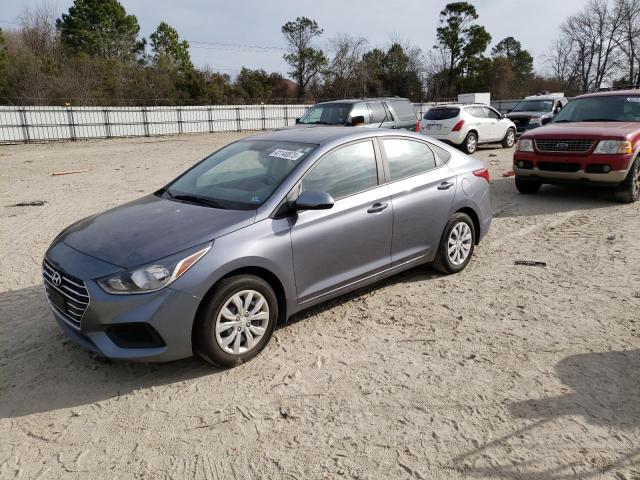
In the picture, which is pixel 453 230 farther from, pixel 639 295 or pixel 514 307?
pixel 639 295

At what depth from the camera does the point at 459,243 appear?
5406mm

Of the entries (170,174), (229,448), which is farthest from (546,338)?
(170,174)

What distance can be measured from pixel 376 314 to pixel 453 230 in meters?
1.37

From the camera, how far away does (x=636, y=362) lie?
362cm

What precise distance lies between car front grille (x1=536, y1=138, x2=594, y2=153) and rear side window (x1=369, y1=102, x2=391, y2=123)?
5.07 m

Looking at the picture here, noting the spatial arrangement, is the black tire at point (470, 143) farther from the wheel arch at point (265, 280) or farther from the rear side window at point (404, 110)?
the wheel arch at point (265, 280)

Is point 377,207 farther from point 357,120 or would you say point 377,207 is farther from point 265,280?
point 357,120

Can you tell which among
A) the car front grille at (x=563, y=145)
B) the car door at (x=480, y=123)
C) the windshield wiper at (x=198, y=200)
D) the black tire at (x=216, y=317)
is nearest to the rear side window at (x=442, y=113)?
the car door at (x=480, y=123)

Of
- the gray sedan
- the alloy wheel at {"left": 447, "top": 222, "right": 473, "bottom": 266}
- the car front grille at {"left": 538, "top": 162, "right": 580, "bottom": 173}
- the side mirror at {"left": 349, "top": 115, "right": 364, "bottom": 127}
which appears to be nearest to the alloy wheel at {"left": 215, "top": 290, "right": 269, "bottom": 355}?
the gray sedan

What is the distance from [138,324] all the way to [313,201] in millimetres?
1474

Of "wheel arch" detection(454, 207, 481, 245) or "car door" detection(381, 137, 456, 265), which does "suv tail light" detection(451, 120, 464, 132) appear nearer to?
"wheel arch" detection(454, 207, 481, 245)

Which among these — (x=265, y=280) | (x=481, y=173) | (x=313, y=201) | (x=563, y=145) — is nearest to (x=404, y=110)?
(x=563, y=145)

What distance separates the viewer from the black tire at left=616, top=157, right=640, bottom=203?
8344 mm

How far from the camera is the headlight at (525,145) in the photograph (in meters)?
9.02
